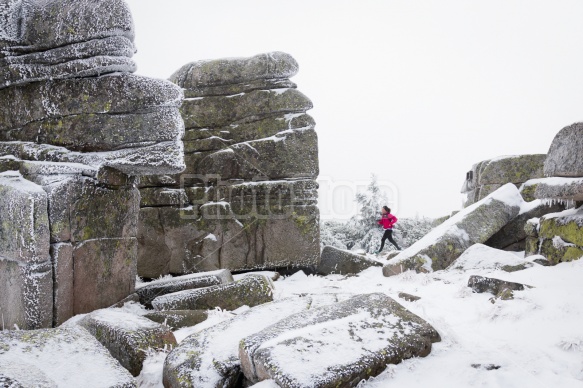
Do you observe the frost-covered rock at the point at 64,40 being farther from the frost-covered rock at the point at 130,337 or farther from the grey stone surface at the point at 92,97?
the frost-covered rock at the point at 130,337

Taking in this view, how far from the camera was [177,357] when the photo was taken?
110 inches

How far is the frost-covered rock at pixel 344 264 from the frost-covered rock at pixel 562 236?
2.67 metres

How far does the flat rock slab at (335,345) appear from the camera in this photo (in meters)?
2.18

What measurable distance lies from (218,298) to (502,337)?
269 centimetres

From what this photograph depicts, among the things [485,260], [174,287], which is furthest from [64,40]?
[485,260]

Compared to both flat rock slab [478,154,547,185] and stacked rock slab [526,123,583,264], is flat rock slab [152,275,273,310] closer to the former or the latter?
stacked rock slab [526,123,583,264]

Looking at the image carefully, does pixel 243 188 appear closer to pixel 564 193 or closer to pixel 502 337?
A: pixel 564 193

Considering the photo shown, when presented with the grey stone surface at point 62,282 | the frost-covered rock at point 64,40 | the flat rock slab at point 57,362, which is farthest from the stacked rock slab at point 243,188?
the flat rock slab at point 57,362

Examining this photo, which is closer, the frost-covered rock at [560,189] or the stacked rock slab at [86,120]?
the frost-covered rock at [560,189]

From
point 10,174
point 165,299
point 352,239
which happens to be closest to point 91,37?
point 10,174

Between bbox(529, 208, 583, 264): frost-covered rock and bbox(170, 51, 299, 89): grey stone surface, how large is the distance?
14.7 ft

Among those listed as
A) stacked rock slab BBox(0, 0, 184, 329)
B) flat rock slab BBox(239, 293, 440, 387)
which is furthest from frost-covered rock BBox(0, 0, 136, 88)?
flat rock slab BBox(239, 293, 440, 387)

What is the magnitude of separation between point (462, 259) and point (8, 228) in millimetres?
5044

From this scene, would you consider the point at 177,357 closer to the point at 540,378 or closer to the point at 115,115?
the point at 540,378
